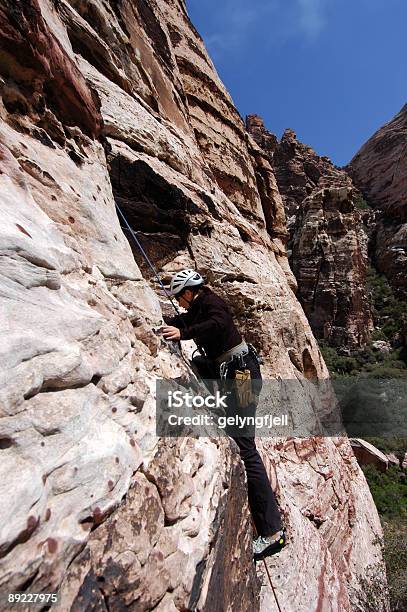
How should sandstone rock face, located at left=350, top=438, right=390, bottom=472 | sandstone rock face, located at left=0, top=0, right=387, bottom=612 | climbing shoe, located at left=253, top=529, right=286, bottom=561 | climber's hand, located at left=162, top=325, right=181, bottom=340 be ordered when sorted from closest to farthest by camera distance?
sandstone rock face, located at left=0, top=0, right=387, bottom=612, climber's hand, located at left=162, top=325, right=181, bottom=340, climbing shoe, located at left=253, top=529, right=286, bottom=561, sandstone rock face, located at left=350, top=438, right=390, bottom=472

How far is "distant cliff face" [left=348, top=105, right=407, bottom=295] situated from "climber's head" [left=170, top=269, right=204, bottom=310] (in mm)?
38347

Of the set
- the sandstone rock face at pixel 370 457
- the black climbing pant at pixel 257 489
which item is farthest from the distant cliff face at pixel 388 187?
the black climbing pant at pixel 257 489

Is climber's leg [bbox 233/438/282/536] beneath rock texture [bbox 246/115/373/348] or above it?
beneath

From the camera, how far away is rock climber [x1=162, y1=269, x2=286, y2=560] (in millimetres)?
3223

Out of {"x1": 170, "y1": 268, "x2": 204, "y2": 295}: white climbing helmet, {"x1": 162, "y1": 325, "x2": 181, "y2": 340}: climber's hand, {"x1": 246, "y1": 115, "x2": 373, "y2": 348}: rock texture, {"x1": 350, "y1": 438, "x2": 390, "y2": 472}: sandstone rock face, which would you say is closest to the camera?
{"x1": 162, "y1": 325, "x2": 181, "y2": 340}: climber's hand

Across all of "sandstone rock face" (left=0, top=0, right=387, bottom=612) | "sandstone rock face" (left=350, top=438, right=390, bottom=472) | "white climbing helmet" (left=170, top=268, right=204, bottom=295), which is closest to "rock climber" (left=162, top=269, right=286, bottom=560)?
"white climbing helmet" (left=170, top=268, right=204, bottom=295)

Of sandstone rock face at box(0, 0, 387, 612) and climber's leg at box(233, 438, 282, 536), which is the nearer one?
sandstone rock face at box(0, 0, 387, 612)

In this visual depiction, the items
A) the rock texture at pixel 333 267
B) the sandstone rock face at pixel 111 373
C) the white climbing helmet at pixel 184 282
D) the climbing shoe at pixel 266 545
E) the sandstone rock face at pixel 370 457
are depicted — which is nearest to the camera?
the sandstone rock face at pixel 111 373

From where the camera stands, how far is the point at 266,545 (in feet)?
10.6

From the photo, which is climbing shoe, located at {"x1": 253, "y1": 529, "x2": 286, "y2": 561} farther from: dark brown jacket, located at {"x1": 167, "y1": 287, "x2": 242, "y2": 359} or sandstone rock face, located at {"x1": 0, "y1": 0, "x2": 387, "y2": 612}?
dark brown jacket, located at {"x1": 167, "y1": 287, "x2": 242, "y2": 359}

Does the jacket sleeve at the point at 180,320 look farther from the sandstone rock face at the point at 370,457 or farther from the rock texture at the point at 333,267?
the rock texture at the point at 333,267

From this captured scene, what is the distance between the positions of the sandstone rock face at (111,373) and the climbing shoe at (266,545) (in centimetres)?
29

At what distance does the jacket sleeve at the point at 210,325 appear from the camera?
122 inches

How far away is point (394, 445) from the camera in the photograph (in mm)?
24266
